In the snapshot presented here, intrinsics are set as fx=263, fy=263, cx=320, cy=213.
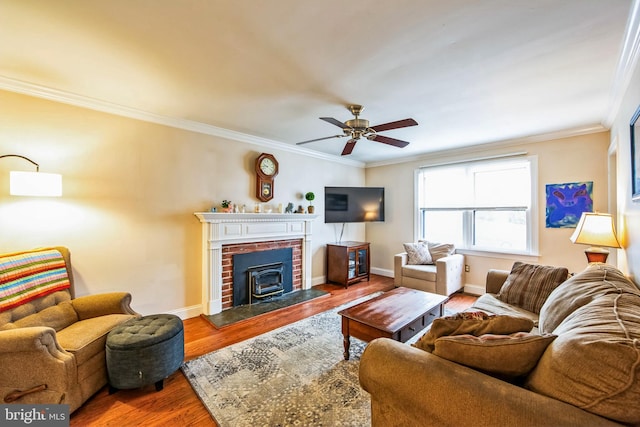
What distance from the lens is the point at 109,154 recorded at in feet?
9.24

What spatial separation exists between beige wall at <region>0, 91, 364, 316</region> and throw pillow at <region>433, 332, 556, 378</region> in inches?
126

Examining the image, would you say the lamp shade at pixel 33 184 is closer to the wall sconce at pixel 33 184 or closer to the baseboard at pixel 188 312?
the wall sconce at pixel 33 184

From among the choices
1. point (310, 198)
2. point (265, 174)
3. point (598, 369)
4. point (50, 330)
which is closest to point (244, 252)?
point (265, 174)

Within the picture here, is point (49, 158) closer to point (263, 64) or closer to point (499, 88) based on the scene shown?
point (263, 64)

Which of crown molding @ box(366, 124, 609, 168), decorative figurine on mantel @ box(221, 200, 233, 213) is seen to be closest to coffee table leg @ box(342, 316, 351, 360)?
decorative figurine on mantel @ box(221, 200, 233, 213)

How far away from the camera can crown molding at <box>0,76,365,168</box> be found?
2.36 meters

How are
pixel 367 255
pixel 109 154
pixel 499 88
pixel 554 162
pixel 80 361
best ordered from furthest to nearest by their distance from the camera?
pixel 367 255 < pixel 554 162 < pixel 109 154 < pixel 499 88 < pixel 80 361

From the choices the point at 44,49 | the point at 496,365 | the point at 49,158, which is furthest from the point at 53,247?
the point at 496,365

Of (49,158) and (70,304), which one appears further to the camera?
(49,158)

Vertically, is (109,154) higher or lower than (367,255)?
higher

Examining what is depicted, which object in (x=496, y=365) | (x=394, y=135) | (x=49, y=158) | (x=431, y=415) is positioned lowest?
(x=431, y=415)

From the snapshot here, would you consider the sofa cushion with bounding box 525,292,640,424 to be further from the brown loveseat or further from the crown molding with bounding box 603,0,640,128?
the brown loveseat

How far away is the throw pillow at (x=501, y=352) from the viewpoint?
1062 mm

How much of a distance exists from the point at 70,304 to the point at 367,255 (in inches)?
166
